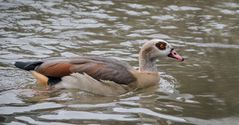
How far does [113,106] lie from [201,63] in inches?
136

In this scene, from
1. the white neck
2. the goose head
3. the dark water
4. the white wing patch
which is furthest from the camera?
the white neck

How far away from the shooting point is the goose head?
38.2ft

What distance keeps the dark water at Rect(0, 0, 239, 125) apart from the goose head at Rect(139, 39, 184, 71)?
1.50ft

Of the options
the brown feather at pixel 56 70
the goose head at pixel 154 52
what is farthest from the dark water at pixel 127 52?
the goose head at pixel 154 52

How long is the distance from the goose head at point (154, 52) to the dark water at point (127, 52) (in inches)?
18.0

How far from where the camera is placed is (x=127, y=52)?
13703 mm

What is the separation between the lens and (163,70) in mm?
12648

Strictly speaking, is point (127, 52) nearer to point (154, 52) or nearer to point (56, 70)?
point (154, 52)

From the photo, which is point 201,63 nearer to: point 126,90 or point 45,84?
point 126,90

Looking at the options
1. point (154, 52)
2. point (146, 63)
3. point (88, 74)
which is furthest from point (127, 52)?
point (88, 74)

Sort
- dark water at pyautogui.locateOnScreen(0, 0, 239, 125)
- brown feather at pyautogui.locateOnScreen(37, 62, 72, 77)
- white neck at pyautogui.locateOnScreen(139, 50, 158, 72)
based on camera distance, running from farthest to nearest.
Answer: white neck at pyautogui.locateOnScreen(139, 50, 158, 72), brown feather at pyautogui.locateOnScreen(37, 62, 72, 77), dark water at pyautogui.locateOnScreen(0, 0, 239, 125)

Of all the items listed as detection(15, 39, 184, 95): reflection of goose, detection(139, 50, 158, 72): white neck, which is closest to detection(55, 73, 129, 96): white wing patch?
detection(15, 39, 184, 95): reflection of goose

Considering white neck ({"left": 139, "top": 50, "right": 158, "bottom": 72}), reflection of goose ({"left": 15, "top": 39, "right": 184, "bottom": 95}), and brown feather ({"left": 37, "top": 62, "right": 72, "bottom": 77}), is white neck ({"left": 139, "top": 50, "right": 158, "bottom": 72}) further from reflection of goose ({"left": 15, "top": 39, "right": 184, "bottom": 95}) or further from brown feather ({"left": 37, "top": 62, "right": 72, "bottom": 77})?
brown feather ({"left": 37, "top": 62, "right": 72, "bottom": 77})

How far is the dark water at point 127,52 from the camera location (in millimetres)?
9609
